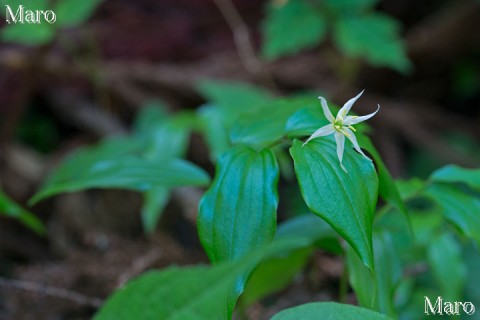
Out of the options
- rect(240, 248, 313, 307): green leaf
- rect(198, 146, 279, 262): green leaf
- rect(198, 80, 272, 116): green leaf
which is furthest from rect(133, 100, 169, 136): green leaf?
rect(198, 146, 279, 262): green leaf

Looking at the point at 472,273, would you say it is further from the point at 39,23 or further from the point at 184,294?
the point at 39,23

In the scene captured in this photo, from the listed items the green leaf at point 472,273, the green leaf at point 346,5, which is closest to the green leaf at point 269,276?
the green leaf at point 472,273

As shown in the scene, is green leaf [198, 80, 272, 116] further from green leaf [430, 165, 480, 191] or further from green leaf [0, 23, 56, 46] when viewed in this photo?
green leaf [430, 165, 480, 191]

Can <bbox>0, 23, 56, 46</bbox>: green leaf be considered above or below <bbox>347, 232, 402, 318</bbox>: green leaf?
above

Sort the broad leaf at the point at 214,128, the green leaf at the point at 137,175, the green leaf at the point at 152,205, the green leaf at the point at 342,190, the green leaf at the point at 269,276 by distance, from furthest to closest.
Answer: the broad leaf at the point at 214,128
the green leaf at the point at 152,205
the green leaf at the point at 269,276
the green leaf at the point at 137,175
the green leaf at the point at 342,190

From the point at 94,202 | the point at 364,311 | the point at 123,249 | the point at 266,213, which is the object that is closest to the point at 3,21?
the point at 94,202

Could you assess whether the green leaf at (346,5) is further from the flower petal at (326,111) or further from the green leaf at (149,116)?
the flower petal at (326,111)
